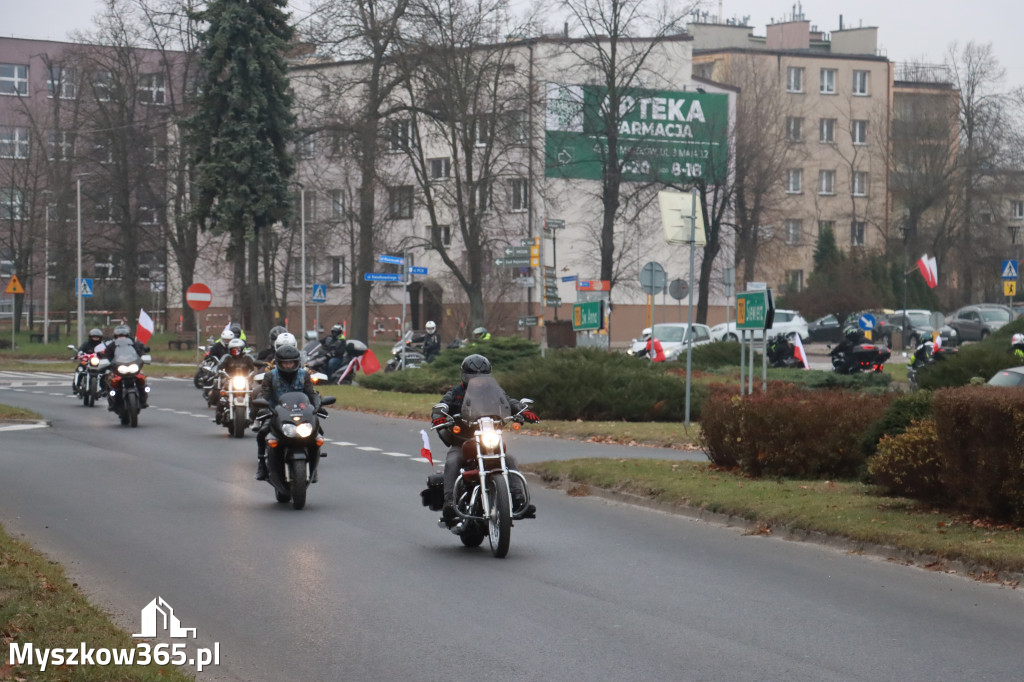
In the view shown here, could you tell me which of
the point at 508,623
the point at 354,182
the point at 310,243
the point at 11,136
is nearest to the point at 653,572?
the point at 508,623

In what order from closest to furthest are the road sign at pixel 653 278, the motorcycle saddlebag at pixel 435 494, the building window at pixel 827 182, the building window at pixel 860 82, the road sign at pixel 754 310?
the motorcycle saddlebag at pixel 435 494 < the road sign at pixel 754 310 < the road sign at pixel 653 278 < the building window at pixel 827 182 < the building window at pixel 860 82

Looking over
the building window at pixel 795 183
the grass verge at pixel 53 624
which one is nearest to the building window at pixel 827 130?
the building window at pixel 795 183

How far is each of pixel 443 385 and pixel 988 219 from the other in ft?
184

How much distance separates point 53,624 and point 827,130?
90.4 metres

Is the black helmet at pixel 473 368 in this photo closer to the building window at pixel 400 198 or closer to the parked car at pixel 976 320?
the building window at pixel 400 198

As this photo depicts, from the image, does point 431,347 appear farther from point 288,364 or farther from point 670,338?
point 288,364

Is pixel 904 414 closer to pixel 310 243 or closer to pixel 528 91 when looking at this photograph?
pixel 528 91

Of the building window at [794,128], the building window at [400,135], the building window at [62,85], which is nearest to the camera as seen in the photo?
the building window at [400,135]

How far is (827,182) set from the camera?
3684 inches

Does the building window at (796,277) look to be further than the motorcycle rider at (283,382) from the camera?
Yes

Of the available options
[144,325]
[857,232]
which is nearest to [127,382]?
[144,325]

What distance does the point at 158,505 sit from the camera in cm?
1405

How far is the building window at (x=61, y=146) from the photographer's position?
63.7 metres

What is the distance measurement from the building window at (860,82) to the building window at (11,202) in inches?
2045
